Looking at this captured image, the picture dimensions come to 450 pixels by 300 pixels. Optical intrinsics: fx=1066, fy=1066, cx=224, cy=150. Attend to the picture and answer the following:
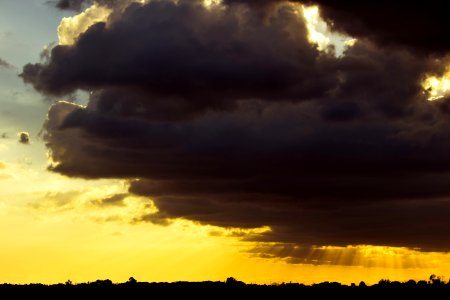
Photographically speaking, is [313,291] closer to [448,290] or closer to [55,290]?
[448,290]

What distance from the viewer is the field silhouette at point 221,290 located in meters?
174

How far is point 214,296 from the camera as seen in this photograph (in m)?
175

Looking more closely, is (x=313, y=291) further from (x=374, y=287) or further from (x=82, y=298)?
(x=82, y=298)

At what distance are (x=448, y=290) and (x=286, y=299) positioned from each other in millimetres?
25989

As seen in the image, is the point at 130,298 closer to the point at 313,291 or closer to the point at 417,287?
the point at 313,291

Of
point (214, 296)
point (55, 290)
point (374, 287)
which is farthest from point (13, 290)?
point (374, 287)

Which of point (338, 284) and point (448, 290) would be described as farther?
point (338, 284)

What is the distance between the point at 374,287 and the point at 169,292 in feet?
113

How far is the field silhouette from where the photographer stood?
17412 cm

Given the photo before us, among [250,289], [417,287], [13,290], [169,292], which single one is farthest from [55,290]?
[417,287]

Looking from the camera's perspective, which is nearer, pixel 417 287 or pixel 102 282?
pixel 417 287

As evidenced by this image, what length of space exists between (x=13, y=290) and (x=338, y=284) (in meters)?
55.5

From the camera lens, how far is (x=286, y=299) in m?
173

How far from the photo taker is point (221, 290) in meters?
179
